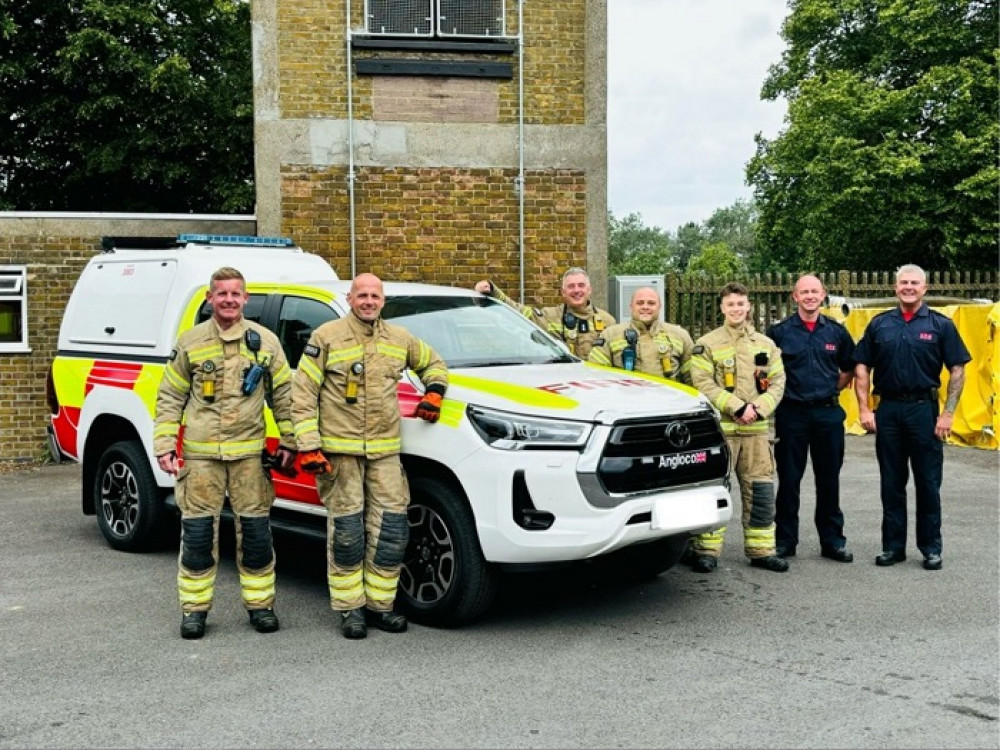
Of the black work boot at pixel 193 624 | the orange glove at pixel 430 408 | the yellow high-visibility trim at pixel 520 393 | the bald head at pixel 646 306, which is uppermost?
the bald head at pixel 646 306

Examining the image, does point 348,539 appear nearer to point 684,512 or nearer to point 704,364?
point 684,512

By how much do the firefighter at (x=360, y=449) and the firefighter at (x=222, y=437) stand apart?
0.25m

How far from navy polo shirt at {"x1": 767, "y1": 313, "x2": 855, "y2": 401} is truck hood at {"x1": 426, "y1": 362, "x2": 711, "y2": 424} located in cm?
131

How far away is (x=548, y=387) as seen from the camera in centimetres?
614

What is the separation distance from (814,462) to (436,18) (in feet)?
24.8

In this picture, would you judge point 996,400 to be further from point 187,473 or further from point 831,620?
point 187,473

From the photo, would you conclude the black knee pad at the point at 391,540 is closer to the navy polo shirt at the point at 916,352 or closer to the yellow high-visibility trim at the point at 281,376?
the yellow high-visibility trim at the point at 281,376

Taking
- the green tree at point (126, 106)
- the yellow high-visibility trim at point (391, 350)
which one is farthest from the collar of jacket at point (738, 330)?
the green tree at point (126, 106)

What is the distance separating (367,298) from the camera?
611 cm

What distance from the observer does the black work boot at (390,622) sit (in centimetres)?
608

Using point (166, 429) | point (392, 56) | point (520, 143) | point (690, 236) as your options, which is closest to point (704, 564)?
point (166, 429)

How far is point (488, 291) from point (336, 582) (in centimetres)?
269

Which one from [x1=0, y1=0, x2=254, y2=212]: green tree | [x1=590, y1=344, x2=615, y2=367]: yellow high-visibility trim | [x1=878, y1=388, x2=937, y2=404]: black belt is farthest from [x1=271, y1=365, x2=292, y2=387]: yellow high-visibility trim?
[x1=0, y1=0, x2=254, y2=212]: green tree

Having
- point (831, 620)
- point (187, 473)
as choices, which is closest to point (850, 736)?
point (831, 620)
